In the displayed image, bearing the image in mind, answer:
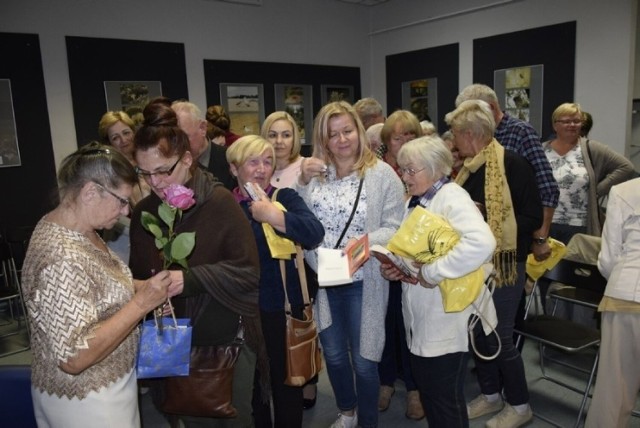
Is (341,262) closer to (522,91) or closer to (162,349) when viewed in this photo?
(162,349)

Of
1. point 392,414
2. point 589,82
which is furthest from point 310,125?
point 392,414

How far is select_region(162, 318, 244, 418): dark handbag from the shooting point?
1.59 metres

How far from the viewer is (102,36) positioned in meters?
5.21

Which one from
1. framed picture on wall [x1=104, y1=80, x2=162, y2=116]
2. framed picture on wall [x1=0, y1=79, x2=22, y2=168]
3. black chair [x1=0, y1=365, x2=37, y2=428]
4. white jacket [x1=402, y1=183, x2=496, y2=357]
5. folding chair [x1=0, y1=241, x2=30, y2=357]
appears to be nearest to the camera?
black chair [x1=0, y1=365, x2=37, y2=428]

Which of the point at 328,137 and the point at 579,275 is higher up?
the point at 328,137

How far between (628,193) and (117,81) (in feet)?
16.9

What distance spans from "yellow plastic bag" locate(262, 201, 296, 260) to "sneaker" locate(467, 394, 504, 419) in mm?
1590

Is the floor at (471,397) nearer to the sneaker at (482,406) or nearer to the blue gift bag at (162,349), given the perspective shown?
the sneaker at (482,406)

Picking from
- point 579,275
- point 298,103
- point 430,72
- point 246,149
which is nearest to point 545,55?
point 430,72

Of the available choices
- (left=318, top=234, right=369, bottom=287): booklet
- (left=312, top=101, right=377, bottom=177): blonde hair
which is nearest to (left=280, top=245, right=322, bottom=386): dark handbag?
(left=318, top=234, right=369, bottom=287): booklet

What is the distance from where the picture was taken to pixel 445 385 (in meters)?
1.92

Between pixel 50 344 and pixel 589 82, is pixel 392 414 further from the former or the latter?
pixel 589 82

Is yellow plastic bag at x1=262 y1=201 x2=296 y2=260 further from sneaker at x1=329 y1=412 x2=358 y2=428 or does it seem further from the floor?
the floor

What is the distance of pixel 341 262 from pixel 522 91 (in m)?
4.89
